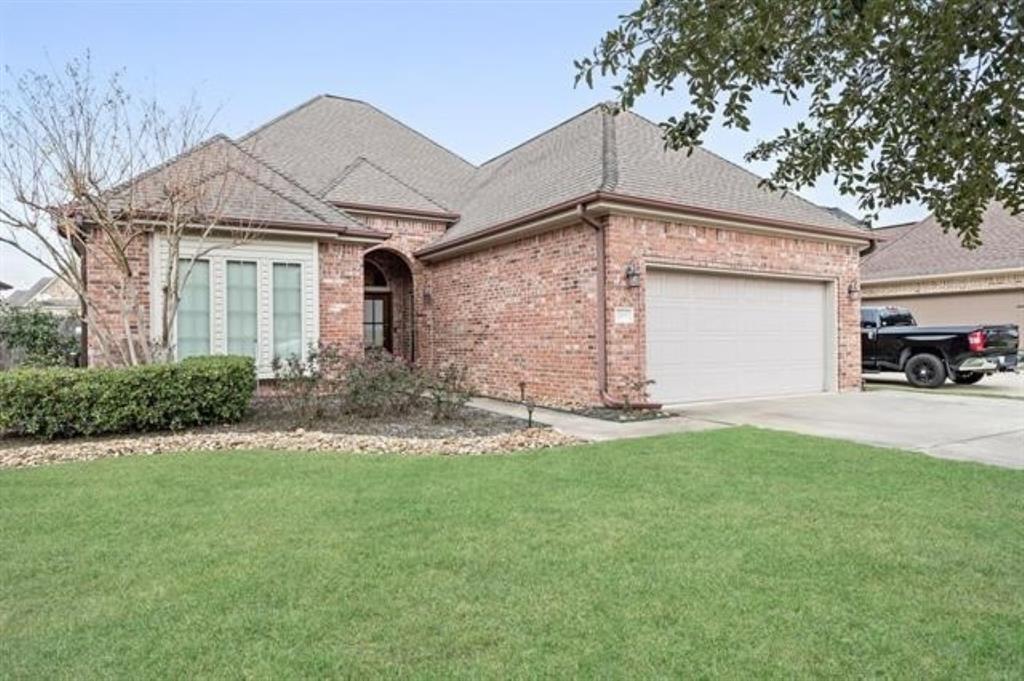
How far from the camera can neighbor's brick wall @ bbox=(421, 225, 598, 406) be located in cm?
1064

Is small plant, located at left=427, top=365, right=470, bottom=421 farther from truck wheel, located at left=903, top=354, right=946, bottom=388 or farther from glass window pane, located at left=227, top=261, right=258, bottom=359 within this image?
truck wheel, located at left=903, top=354, right=946, bottom=388

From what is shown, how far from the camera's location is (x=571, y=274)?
1084 centimetres

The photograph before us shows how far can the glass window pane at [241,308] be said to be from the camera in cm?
1103

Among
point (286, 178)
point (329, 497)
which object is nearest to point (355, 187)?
point (286, 178)

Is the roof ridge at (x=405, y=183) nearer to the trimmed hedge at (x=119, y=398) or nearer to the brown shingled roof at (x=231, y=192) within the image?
the brown shingled roof at (x=231, y=192)

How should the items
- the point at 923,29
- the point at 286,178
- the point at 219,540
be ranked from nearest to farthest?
the point at 923,29 → the point at 219,540 → the point at 286,178

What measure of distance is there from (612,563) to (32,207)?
972cm

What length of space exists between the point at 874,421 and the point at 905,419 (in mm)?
560

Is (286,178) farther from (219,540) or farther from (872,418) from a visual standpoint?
(872,418)

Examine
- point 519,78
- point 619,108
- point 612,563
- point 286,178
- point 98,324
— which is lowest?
point 612,563

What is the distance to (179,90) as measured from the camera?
10141 millimetres

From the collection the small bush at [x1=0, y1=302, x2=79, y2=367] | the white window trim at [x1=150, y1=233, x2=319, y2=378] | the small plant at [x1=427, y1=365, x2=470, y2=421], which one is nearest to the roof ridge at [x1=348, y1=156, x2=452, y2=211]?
the white window trim at [x1=150, y1=233, x2=319, y2=378]

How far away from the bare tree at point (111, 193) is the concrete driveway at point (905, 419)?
8395 mm

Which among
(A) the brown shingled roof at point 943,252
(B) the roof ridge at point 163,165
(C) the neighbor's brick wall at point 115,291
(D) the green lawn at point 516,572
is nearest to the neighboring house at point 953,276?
(A) the brown shingled roof at point 943,252
